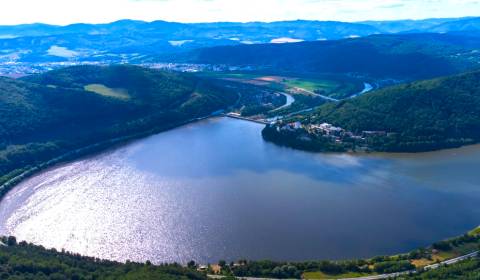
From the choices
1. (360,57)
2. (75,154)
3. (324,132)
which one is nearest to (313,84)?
(360,57)

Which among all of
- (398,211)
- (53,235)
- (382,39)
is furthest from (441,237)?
(382,39)

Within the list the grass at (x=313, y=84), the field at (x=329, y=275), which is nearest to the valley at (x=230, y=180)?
the field at (x=329, y=275)

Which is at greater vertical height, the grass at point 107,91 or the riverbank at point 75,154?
the grass at point 107,91

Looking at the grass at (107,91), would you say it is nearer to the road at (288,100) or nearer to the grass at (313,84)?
the road at (288,100)

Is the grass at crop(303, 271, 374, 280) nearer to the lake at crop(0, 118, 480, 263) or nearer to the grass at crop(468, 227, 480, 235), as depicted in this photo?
the lake at crop(0, 118, 480, 263)

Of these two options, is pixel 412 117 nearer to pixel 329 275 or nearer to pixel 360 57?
pixel 329 275
